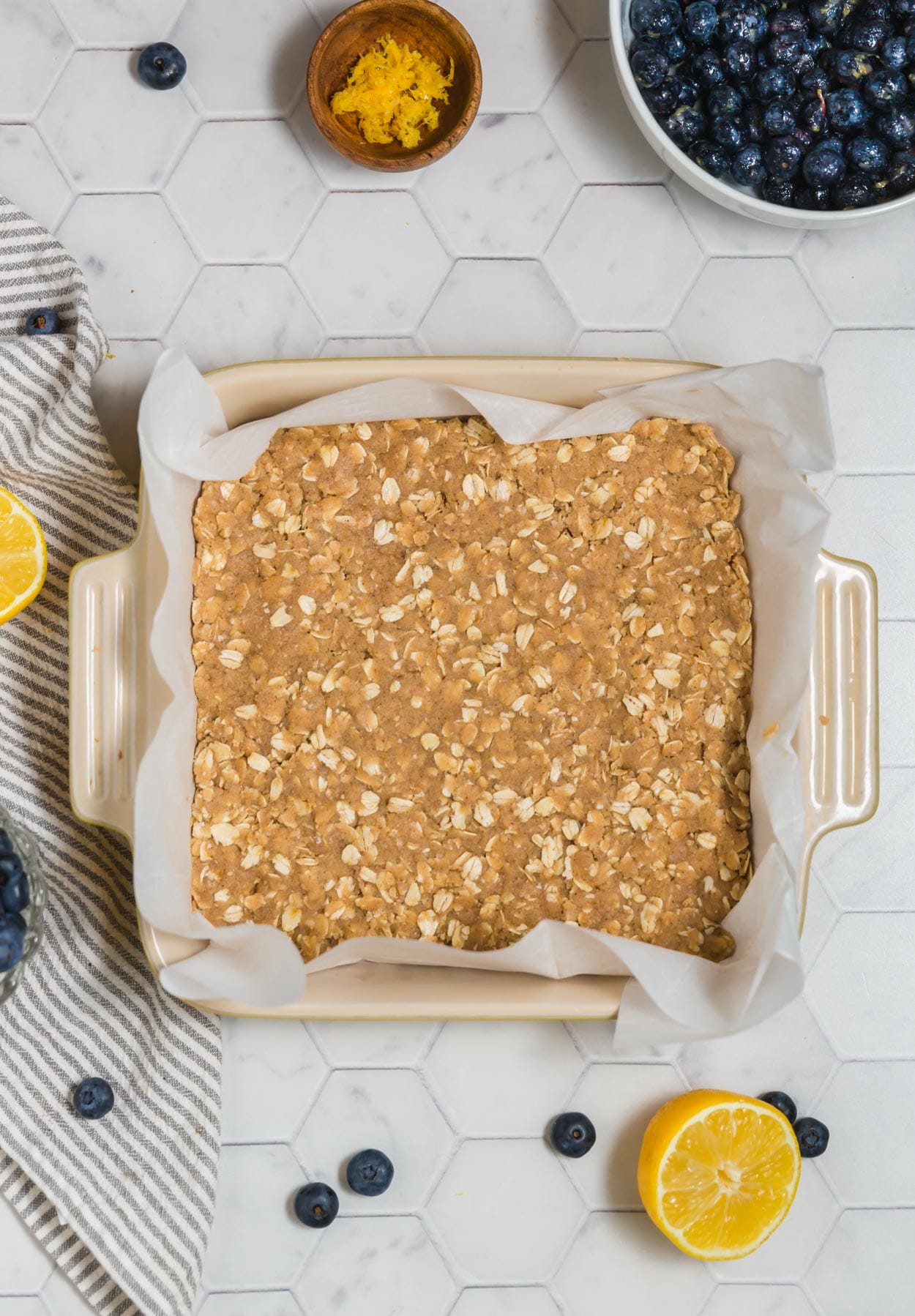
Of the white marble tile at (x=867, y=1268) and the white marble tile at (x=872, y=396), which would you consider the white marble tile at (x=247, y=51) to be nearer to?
the white marble tile at (x=872, y=396)

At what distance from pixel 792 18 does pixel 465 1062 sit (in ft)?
4.18

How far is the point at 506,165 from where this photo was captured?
1.33 m

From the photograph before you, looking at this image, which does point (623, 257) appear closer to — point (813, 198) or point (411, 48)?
point (813, 198)

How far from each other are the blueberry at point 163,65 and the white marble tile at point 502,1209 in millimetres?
1342

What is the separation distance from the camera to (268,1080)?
1304mm

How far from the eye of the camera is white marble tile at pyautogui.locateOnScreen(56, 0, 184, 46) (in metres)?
1.32

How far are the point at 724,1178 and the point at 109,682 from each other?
0.88 metres

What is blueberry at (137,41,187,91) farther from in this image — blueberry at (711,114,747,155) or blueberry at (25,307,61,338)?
blueberry at (711,114,747,155)

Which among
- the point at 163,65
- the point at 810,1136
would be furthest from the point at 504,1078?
the point at 163,65

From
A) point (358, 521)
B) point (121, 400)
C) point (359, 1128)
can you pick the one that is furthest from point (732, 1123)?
point (121, 400)

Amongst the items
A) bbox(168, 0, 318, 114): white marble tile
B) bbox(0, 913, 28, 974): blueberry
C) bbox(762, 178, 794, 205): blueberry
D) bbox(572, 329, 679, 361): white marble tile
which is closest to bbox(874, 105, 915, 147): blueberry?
bbox(762, 178, 794, 205): blueberry

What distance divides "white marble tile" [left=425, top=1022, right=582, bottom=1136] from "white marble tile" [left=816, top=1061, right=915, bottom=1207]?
337 mm

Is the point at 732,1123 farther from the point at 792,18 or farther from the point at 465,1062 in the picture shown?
the point at 792,18

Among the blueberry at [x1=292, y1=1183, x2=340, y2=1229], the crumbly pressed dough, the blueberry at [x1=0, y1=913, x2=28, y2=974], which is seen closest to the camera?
the blueberry at [x1=0, y1=913, x2=28, y2=974]
